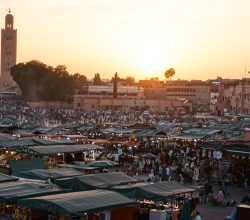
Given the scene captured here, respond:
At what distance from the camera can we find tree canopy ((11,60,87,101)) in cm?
9819

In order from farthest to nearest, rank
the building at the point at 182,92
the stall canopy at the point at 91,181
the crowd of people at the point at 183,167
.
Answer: the building at the point at 182,92
the crowd of people at the point at 183,167
the stall canopy at the point at 91,181

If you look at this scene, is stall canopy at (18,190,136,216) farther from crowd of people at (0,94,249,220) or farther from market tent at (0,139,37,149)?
market tent at (0,139,37,149)

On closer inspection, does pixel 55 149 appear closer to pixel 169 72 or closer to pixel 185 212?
pixel 185 212

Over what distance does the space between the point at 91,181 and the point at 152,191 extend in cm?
159

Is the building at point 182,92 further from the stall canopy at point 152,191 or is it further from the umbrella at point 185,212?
the umbrella at point 185,212

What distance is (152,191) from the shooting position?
1291cm

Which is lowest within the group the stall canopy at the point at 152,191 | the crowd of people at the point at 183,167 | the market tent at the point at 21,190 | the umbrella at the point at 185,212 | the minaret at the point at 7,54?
the crowd of people at the point at 183,167

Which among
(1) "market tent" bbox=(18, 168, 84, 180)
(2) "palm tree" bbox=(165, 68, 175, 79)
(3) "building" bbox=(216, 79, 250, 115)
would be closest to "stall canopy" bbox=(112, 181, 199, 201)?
(1) "market tent" bbox=(18, 168, 84, 180)

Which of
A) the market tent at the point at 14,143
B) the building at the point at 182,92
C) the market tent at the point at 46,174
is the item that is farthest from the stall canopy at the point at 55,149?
the building at the point at 182,92

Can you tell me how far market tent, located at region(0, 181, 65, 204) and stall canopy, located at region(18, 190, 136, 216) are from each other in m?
0.32

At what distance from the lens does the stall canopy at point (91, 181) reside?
13297mm

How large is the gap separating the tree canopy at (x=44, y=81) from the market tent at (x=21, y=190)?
85.9 m

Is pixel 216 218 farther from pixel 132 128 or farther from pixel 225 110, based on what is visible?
pixel 225 110

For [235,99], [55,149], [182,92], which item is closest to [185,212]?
[55,149]
